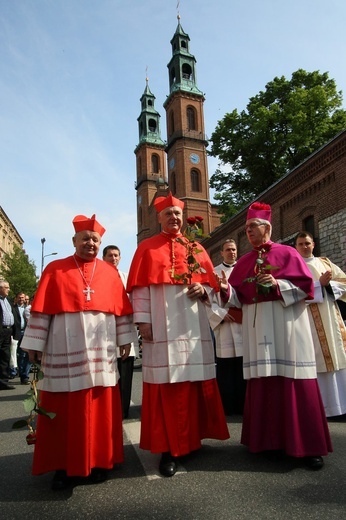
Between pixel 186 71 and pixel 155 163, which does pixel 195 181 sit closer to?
pixel 186 71

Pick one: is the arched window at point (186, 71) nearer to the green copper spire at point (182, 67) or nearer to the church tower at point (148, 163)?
the green copper spire at point (182, 67)

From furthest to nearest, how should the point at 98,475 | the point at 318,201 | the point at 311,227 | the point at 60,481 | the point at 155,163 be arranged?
1. the point at 155,163
2. the point at 311,227
3. the point at 318,201
4. the point at 98,475
5. the point at 60,481

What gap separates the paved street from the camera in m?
2.73

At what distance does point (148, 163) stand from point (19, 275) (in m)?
27.5

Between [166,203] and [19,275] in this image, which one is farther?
[19,275]

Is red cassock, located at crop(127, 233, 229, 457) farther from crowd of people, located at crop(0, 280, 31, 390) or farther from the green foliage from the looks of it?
crowd of people, located at crop(0, 280, 31, 390)

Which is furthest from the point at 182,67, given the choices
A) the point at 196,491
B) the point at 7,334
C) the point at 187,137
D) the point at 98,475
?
the point at 196,491

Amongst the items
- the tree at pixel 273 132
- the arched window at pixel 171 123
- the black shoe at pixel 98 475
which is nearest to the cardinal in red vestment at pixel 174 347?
the black shoe at pixel 98 475

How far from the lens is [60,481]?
126 inches

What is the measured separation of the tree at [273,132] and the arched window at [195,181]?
17471 mm

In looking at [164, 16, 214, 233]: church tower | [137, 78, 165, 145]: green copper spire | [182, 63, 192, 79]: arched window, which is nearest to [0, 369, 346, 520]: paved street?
[164, 16, 214, 233]: church tower

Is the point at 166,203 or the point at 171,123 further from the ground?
the point at 171,123

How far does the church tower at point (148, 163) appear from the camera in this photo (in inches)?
2270

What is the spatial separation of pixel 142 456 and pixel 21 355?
6.89 m
